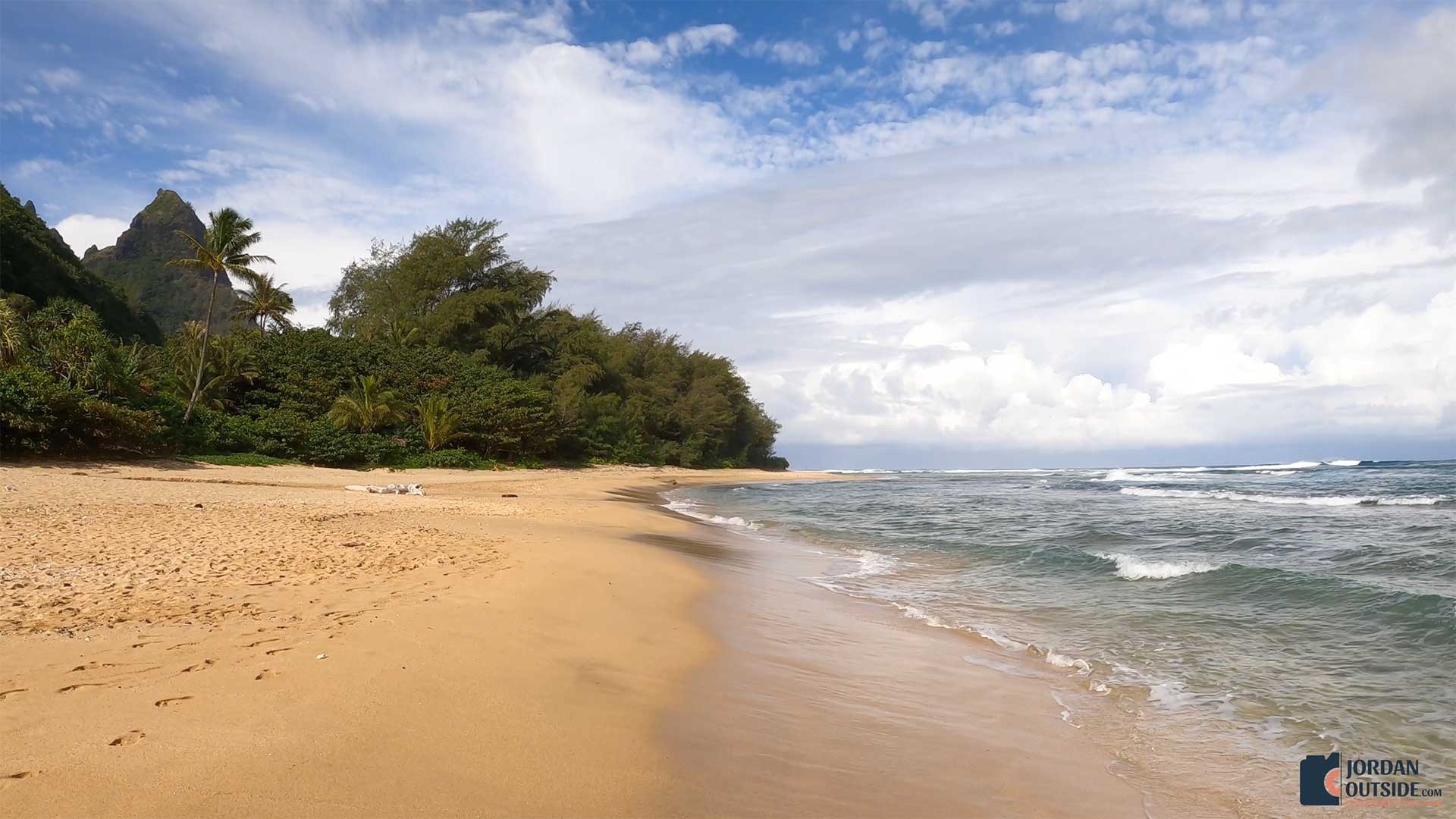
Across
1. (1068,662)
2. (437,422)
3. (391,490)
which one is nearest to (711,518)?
(391,490)

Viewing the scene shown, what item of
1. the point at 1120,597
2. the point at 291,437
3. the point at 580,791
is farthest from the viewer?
the point at 291,437

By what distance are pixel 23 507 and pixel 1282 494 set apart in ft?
121

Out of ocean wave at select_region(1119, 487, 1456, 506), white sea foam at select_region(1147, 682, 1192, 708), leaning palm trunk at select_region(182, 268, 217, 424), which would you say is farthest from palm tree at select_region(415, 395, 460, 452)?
white sea foam at select_region(1147, 682, 1192, 708)

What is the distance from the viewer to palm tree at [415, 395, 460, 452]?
1292 inches

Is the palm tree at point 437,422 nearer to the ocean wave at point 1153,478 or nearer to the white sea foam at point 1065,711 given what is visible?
the white sea foam at point 1065,711

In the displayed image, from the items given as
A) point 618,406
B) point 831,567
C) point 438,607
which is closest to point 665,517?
point 831,567

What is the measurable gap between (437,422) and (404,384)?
4.52 m

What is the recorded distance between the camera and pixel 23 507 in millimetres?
10555

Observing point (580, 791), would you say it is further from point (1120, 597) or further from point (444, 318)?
point (444, 318)

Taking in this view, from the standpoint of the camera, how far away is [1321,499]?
26.7 meters

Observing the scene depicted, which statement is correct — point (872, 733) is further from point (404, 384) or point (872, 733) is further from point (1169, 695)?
point (404, 384)

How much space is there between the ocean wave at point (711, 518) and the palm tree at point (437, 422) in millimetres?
12688

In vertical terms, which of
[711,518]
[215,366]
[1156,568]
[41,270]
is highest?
[41,270]

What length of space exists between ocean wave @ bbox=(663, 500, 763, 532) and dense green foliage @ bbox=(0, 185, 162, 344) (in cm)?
2805
